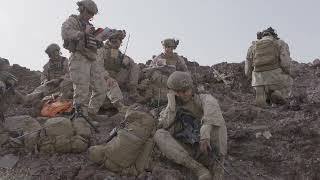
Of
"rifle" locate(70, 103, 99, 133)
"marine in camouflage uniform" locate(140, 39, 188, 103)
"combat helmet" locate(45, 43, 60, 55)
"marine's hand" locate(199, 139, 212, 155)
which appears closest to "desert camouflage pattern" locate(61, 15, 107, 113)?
"rifle" locate(70, 103, 99, 133)

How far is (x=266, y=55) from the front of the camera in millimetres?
10734

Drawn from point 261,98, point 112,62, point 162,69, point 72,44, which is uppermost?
point 72,44

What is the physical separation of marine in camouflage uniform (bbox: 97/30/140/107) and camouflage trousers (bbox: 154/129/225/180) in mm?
3107

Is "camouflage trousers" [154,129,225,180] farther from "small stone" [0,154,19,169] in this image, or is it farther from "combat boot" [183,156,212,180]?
"small stone" [0,154,19,169]

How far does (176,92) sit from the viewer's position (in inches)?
271

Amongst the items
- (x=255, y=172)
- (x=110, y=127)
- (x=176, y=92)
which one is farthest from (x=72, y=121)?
(x=255, y=172)

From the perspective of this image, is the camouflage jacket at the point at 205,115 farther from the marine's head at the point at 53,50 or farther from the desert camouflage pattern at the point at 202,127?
the marine's head at the point at 53,50

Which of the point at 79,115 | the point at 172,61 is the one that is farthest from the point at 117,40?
the point at 79,115

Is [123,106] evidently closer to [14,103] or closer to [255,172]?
[14,103]

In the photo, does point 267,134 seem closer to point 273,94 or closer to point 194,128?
point 194,128

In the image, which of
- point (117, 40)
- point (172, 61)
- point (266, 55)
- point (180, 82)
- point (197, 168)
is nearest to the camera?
point (197, 168)

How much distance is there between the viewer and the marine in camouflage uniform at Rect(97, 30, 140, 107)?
9.73m

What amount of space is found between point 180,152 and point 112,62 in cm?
418

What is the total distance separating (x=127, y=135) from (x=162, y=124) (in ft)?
1.57
